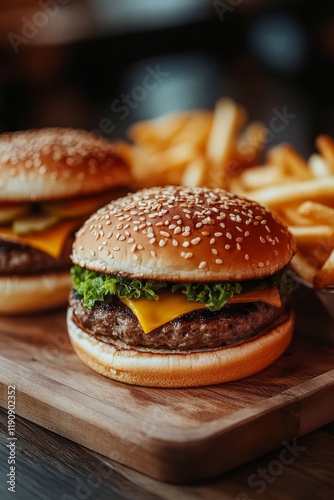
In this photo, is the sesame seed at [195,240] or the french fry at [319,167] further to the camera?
the french fry at [319,167]

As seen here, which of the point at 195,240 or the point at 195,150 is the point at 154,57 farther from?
the point at 195,240

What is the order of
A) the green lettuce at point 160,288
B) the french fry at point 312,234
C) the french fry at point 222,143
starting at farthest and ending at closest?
the french fry at point 222,143
the french fry at point 312,234
the green lettuce at point 160,288

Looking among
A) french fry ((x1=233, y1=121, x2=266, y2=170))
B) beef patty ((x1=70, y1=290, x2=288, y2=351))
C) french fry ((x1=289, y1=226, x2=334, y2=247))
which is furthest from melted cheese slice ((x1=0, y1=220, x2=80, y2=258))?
french fry ((x1=233, y1=121, x2=266, y2=170))

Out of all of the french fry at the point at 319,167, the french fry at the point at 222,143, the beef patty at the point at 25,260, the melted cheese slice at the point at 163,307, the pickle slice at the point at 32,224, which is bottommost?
the beef patty at the point at 25,260

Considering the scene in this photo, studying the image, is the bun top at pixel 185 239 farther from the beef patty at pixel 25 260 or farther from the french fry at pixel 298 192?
the beef patty at pixel 25 260

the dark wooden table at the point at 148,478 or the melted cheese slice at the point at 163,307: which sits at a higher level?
the melted cheese slice at the point at 163,307

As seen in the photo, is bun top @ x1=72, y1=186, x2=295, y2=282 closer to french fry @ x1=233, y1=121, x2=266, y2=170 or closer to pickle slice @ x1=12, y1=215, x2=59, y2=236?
pickle slice @ x1=12, y1=215, x2=59, y2=236

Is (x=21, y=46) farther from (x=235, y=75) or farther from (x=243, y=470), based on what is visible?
(x=243, y=470)

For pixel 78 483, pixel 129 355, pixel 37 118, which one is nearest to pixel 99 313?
pixel 129 355

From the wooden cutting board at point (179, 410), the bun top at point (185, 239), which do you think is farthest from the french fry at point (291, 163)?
the wooden cutting board at point (179, 410)
